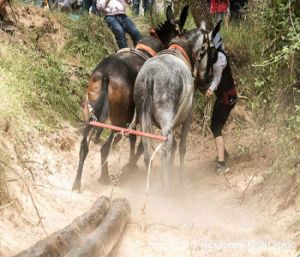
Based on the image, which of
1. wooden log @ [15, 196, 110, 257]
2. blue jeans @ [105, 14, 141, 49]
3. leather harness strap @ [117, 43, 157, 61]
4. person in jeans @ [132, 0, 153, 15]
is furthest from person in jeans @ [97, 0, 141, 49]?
wooden log @ [15, 196, 110, 257]

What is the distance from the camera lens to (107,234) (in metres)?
5.82

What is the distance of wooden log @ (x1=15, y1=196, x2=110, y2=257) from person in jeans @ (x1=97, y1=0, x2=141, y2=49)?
4601mm

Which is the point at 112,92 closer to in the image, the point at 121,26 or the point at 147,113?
the point at 147,113

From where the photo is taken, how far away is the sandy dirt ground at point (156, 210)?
20.7 ft

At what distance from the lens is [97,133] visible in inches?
331

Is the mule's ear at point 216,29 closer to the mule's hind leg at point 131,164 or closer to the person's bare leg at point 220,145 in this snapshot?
the person's bare leg at point 220,145

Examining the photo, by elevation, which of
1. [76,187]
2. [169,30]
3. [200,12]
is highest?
[200,12]

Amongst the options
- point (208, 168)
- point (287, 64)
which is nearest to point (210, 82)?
point (287, 64)

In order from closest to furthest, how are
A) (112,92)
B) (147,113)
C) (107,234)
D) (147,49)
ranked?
1. (107,234)
2. (147,113)
3. (112,92)
4. (147,49)

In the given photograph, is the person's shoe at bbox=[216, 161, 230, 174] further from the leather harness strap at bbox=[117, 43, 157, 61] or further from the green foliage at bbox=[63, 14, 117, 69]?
the green foliage at bbox=[63, 14, 117, 69]

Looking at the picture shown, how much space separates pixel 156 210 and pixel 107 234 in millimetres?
1952

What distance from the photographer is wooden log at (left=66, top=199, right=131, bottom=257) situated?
522cm

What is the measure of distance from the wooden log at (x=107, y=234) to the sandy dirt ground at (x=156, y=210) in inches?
7.2

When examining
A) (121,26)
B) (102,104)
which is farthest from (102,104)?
(121,26)
